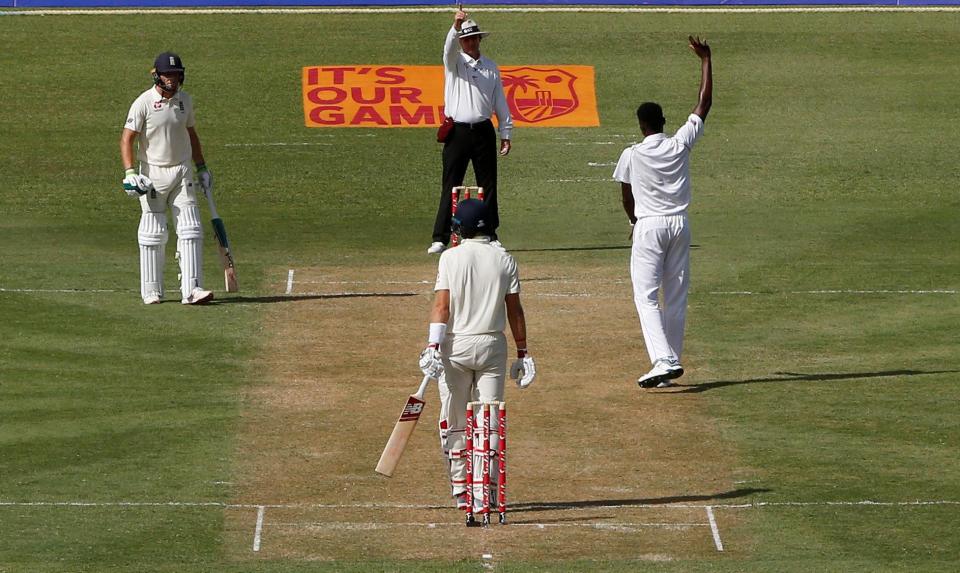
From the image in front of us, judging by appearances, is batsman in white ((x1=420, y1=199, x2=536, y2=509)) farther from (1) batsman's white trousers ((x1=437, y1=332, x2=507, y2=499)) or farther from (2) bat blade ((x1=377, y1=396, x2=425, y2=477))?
(2) bat blade ((x1=377, y1=396, x2=425, y2=477))

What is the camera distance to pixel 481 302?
11.7m

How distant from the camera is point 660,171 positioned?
1509 centimetres

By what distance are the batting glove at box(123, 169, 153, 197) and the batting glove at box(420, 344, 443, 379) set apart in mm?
6788

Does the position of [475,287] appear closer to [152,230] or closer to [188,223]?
[188,223]

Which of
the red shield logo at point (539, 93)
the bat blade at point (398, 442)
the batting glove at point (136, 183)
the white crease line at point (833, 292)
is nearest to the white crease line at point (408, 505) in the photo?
the bat blade at point (398, 442)

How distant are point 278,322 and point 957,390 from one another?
6.08 metres

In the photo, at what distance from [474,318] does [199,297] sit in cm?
693

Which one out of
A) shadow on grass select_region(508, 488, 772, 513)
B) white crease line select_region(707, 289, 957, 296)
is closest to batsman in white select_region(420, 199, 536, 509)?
shadow on grass select_region(508, 488, 772, 513)

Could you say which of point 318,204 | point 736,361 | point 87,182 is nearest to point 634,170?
point 736,361

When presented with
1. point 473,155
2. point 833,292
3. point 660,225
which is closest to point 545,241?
point 473,155

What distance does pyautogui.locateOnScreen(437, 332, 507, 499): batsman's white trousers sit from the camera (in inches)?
461

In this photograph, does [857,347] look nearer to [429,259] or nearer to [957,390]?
[957,390]

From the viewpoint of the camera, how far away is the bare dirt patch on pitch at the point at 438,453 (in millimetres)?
11648

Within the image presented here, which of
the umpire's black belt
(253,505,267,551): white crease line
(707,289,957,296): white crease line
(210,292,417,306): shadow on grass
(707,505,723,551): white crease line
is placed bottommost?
(707,505,723,551): white crease line
